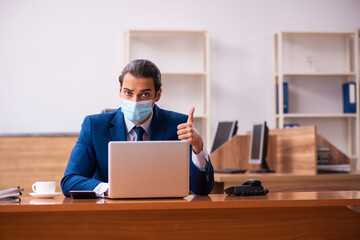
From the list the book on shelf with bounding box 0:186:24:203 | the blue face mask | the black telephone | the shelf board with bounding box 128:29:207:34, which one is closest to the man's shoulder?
the blue face mask

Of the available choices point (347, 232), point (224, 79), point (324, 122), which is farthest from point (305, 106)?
point (347, 232)

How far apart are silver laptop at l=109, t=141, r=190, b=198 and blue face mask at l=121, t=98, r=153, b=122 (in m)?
0.50

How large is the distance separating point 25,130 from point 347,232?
3793 millimetres

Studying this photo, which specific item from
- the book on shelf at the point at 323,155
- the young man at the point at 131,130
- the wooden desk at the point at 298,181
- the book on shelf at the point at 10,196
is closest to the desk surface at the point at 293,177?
the wooden desk at the point at 298,181

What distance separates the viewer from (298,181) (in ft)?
10.4

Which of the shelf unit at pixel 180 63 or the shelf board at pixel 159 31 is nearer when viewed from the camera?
the shelf board at pixel 159 31

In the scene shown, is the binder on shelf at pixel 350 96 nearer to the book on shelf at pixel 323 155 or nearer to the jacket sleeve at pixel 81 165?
the book on shelf at pixel 323 155

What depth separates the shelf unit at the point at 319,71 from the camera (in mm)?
5227

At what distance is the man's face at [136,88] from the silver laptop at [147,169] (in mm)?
532

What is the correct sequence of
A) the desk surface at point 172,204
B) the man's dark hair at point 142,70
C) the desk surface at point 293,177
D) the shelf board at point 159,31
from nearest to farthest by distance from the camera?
the desk surface at point 172,204 → the man's dark hair at point 142,70 → the desk surface at point 293,177 → the shelf board at point 159,31

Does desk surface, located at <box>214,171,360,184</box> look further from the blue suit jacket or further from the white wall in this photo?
the white wall

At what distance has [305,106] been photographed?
5.24m

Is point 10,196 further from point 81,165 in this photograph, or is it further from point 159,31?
point 159,31

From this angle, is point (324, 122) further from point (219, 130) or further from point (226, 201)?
point (226, 201)
